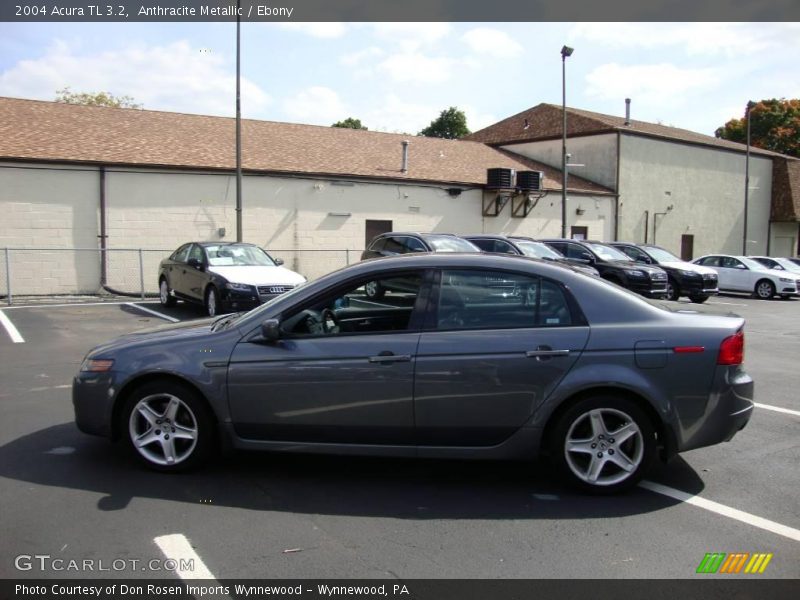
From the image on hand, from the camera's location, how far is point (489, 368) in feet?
14.1

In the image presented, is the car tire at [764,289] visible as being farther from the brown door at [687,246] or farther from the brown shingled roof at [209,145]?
the brown door at [687,246]

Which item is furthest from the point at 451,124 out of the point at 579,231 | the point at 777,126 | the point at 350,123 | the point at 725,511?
the point at 725,511

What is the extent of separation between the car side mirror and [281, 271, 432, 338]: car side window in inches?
3.0

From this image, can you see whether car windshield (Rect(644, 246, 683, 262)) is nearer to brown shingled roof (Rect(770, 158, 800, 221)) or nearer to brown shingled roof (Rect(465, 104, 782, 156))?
brown shingled roof (Rect(465, 104, 782, 156))

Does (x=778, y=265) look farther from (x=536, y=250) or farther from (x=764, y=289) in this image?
(x=536, y=250)

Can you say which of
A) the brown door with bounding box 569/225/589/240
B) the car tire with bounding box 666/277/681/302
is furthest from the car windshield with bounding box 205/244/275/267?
the brown door with bounding box 569/225/589/240

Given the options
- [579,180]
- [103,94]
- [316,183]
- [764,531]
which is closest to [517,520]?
[764,531]

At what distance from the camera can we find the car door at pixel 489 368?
430 cm

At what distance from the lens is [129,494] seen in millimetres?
4312

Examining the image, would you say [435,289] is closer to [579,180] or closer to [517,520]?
[517,520]

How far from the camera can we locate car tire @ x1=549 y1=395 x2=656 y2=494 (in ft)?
14.2

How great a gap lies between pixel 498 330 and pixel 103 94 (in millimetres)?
49907

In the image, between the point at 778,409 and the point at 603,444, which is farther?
the point at 778,409

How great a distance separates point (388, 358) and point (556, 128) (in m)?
33.1
